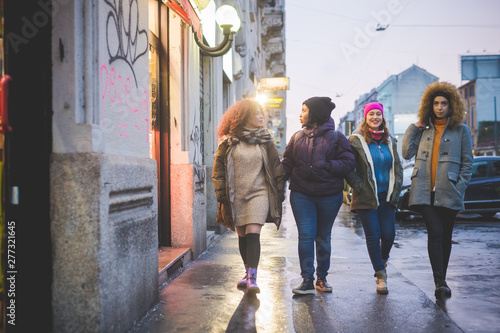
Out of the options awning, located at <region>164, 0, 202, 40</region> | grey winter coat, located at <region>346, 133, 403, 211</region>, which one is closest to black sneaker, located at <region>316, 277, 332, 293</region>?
grey winter coat, located at <region>346, 133, 403, 211</region>

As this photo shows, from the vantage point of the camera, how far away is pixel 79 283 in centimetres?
295

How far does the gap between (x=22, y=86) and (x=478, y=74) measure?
54048 mm

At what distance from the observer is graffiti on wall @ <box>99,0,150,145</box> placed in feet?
10.9

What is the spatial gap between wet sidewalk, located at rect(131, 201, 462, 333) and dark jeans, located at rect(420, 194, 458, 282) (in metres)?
0.31

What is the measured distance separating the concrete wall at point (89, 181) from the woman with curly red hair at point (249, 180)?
1295 mm

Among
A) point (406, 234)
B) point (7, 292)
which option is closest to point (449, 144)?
point (7, 292)

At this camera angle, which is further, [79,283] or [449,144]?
[449,144]

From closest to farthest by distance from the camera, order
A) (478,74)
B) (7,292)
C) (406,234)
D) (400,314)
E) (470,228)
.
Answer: (7,292) → (400,314) → (406,234) → (470,228) → (478,74)

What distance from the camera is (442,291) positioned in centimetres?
A: 437

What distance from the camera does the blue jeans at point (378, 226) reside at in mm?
4625

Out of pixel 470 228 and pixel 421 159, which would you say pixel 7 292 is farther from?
pixel 470 228

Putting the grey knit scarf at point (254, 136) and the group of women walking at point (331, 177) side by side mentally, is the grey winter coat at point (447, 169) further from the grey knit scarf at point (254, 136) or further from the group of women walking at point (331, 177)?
the grey knit scarf at point (254, 136)

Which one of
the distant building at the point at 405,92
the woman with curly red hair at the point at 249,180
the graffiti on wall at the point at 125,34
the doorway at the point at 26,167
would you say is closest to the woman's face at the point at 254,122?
the woman with curly red hair at the point at 249,180

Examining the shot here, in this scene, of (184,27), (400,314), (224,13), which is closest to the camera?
(400,314)
